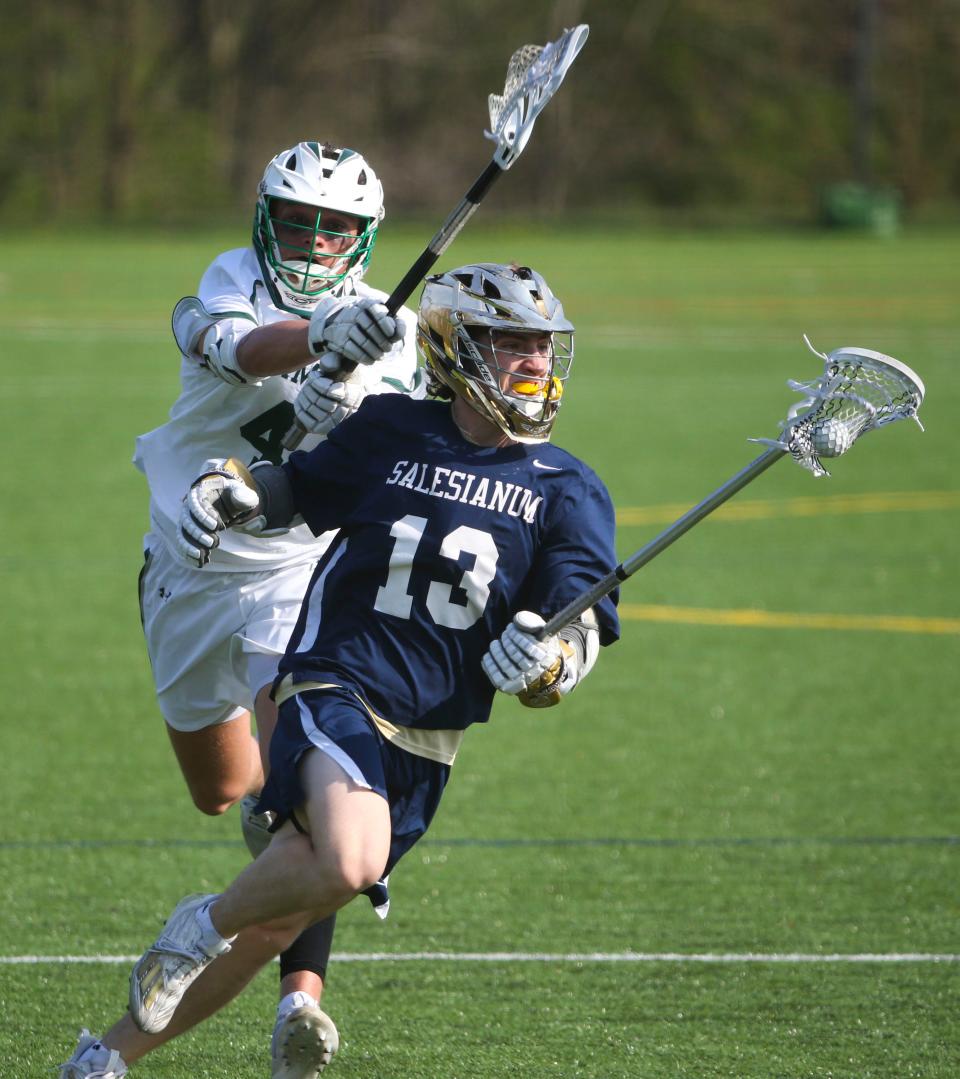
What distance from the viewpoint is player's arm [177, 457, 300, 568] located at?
420 cm

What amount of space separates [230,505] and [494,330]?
29.6 inches

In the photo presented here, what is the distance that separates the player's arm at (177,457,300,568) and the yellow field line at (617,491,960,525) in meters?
7.77

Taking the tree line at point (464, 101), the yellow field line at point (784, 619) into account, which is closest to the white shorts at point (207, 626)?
the yellow field line at point (784, 619)

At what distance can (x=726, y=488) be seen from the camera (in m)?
3.98

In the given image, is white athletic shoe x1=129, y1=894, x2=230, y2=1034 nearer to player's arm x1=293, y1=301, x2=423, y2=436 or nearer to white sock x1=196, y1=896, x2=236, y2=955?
white sock x1=196, y1=896, x2=236, y2=955

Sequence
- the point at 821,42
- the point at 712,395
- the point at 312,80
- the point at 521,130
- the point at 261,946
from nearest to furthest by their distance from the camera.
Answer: the point at 261,946, the point at 521,130, the point at 712,395, the point at 312,80, the point at 821,42

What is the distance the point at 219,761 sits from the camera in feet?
17.9

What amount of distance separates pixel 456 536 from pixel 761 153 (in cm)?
4728

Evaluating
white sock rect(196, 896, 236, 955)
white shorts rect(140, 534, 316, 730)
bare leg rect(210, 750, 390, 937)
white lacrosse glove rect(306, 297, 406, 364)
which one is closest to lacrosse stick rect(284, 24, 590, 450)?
white lacrosse glove rect(306, 297, 406, 364)

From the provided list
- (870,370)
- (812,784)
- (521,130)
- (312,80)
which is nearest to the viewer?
(870,370)

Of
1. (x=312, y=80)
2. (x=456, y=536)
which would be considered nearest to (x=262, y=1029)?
(x=456, y=536)

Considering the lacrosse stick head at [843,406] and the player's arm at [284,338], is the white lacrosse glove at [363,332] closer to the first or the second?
the player's arm at [284,338]

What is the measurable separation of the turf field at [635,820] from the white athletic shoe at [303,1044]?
0.33m

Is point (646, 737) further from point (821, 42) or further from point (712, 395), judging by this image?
point (821, 42)
